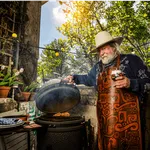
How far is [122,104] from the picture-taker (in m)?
2.51

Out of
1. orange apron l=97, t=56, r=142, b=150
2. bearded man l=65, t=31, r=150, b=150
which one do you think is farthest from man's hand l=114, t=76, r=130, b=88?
orange apron l=97, t=56, r=142, b=150

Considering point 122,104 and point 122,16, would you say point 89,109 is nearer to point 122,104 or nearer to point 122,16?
point 122,104

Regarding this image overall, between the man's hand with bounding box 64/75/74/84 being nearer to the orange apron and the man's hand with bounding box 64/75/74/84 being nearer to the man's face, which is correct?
the man's face

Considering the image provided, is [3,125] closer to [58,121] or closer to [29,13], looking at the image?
[58,121]

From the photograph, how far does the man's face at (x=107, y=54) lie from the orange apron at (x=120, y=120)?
16.3 inches

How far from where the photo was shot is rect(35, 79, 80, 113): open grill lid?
3.17 meters

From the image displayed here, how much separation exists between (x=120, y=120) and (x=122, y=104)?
0.23 meters

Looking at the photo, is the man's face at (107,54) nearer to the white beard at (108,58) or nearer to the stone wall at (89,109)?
the white beard at (108,58)

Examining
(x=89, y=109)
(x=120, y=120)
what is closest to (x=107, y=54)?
(x=120, y=120)

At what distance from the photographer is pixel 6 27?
776cm

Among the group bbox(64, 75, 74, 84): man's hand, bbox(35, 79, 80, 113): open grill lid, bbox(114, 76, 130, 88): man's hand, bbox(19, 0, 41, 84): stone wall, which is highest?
bbox(19, 0, 41, 84): stone wall

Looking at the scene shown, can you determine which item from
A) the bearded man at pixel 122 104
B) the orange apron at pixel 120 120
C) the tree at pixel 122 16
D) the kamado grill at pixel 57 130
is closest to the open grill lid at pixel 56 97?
the kamado grill at pixel 57 130

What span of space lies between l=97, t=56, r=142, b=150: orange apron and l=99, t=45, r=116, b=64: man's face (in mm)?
413

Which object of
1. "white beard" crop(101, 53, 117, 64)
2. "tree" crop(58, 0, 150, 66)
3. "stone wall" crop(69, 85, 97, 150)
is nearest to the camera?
"white beard" crop(101, 53, 117, 64)
